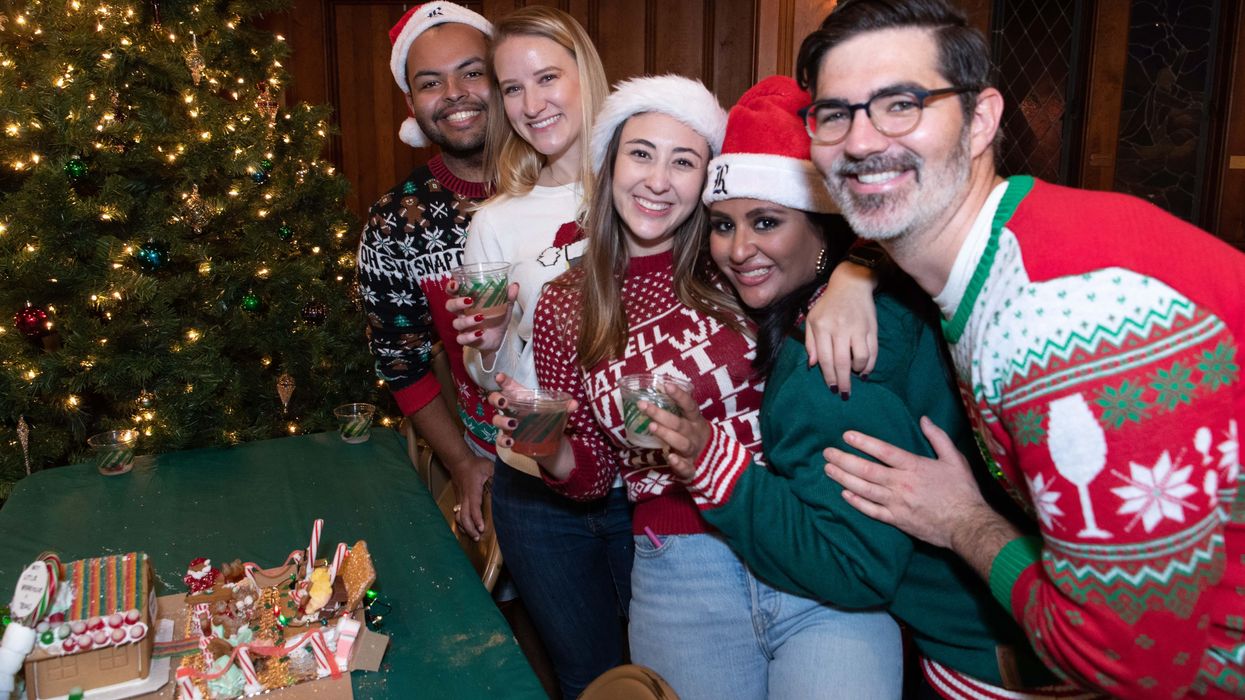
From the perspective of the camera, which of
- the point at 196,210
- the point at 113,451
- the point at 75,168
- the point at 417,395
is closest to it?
the point at 113,451

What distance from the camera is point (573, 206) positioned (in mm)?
2412

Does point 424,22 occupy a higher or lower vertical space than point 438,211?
higher

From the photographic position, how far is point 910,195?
1.26 meters

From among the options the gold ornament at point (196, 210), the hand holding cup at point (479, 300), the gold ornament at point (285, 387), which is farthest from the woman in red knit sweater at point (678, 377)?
the gold ornament at point (196, 210)

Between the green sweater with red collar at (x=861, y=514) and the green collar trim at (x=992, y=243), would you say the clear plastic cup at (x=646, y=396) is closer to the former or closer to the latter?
the green sweater with red collar at (x=861, y=514)

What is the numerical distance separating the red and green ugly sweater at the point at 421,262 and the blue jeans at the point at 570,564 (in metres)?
0.46

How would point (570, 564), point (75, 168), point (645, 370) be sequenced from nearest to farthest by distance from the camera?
point (645, 370) → point (570, 564) → point (75, 168)

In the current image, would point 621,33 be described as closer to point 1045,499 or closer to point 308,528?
point 308,528

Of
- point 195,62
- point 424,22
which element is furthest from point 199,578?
point 195,62

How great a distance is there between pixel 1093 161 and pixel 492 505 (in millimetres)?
4943

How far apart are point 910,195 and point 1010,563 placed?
0.56 metres

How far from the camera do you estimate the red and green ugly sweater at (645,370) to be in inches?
73.7

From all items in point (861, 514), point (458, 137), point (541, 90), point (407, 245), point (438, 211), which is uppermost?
point (541, 90)

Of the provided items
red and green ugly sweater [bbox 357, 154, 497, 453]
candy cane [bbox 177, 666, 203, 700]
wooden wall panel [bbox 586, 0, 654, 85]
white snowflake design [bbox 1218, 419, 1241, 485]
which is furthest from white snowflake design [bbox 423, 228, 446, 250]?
wooden wall panel [bbox 586, 0, 654, 85]
